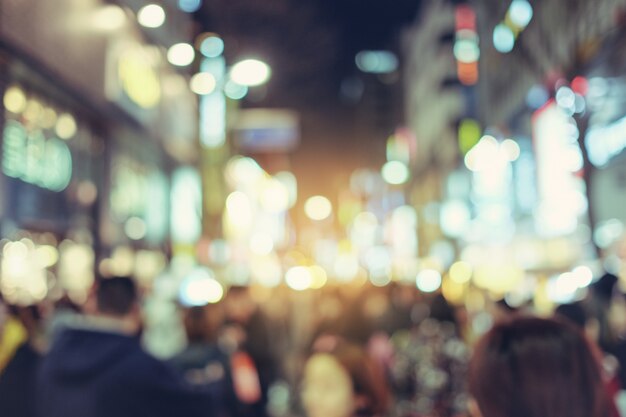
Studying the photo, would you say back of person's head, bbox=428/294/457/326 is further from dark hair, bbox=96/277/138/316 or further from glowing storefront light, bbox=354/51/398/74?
glowing storefront light, bbox=354/51/398/74

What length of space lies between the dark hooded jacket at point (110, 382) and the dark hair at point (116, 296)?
0.12m

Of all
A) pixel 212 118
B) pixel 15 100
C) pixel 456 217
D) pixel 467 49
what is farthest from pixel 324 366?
pixel 467 49

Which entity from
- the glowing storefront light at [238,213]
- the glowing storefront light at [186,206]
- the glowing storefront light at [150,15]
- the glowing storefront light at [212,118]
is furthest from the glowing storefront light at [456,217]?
the glowing storefront light at [150,15]

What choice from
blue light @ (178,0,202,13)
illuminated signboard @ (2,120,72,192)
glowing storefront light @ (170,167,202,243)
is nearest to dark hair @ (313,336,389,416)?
illuminated signboard @ (2,120,72,192)

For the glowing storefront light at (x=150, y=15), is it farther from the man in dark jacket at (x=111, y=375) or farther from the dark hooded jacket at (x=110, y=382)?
the dark hooded jacket at (x=110, y=382)

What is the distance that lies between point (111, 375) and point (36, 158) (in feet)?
28.6

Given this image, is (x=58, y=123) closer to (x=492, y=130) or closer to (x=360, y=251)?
(x=492, y=130)

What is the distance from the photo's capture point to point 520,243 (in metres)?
36.4

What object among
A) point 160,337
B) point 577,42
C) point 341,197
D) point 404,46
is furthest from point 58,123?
point 341,197

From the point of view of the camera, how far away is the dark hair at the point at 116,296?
3945mm

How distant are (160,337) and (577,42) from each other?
9377mm

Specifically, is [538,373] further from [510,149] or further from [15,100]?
[510,149]

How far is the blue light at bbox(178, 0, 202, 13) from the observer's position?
2462 cm

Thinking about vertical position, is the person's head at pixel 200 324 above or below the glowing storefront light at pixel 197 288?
below
